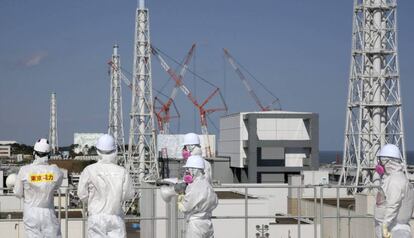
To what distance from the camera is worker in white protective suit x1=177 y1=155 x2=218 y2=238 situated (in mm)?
10703

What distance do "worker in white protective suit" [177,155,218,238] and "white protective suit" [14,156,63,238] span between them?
6.67 feet

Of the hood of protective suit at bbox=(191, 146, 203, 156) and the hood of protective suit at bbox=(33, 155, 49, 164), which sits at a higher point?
the hood of protective suit at bbox=(191, 146, 203, 156)

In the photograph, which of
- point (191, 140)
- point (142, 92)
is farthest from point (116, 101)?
point (191, 140)

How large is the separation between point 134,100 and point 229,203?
139 feet

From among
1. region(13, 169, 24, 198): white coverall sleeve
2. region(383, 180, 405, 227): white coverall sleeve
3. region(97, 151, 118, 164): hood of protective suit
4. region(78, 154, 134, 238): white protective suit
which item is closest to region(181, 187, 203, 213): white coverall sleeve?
region(78, 154, 134, 238): white protective suit

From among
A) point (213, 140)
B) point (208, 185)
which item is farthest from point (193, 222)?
point (213, 140)

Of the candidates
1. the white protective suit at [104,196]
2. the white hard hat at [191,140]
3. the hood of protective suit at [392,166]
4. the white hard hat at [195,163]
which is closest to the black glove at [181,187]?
the white hard hat at [195,163]

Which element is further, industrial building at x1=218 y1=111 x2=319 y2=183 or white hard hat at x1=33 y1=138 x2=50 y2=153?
industrial building at x1=218 y1=111 x2=319 y2=183

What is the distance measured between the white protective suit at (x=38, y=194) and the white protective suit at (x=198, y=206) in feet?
6.75

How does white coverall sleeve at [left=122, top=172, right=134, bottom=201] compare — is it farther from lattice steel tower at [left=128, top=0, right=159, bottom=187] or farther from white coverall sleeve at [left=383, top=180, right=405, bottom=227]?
lattice steel tower at [left=128, top=0, right=159, bottom=187]

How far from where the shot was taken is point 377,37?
61406 millimetres

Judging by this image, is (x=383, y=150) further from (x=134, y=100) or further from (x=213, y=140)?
(x=213, y=140)

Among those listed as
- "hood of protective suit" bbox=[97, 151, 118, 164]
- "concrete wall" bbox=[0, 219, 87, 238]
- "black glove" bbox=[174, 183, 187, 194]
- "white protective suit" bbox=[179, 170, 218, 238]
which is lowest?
"concrete wall" bbox=[0, 219, 87, 238]

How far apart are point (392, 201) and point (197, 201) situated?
2.91m
